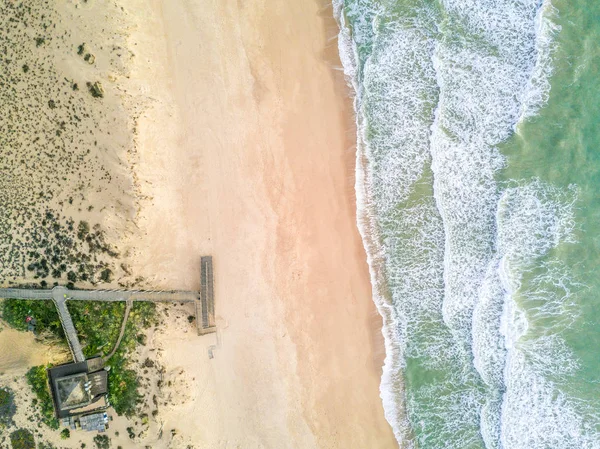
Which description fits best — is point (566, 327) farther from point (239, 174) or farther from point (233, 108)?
point (233, 108)

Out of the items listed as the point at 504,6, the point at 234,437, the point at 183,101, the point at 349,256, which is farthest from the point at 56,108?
the point at 504,6

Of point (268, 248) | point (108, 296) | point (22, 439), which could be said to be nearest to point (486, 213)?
point (268, 248)

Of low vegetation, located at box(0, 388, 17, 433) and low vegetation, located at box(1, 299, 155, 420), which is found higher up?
low vegetation, located at box(1, 299, 155, 420)

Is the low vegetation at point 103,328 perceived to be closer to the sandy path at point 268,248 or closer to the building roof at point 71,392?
the building roof at point 71,392

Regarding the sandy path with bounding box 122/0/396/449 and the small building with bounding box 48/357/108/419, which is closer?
the small building with bounding box 48/357/108/419

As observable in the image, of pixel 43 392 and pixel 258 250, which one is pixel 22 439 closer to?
pixel 43 392

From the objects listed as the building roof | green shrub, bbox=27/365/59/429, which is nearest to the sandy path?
the building roof

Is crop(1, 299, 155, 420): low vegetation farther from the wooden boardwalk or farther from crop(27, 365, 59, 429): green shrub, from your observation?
the wooden boardwalk
